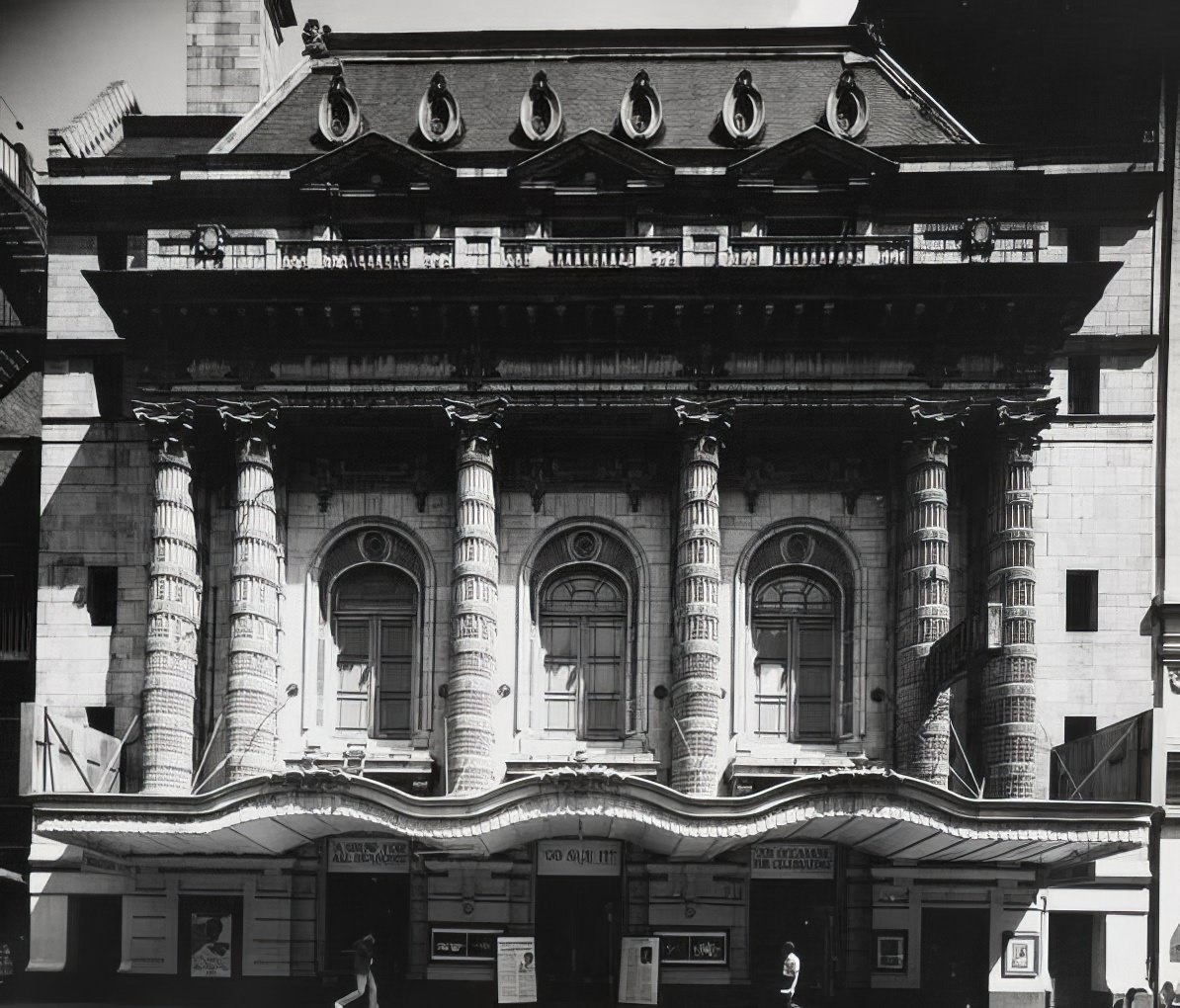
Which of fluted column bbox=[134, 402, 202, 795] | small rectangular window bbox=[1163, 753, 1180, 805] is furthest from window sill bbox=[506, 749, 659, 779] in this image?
small rectangular window bbox=[1163, 753, 1180, 805]

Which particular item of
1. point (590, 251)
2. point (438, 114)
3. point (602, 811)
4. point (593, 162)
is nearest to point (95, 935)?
point (602, 811)

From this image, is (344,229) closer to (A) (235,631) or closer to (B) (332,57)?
(B) (332,57)

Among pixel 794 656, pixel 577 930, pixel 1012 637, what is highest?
pixel 1012 637

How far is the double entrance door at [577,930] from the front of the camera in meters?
30.8

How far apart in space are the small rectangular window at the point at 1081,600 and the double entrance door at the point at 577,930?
10.7 meters

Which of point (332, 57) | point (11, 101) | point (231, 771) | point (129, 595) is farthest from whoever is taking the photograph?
point (332, 57)

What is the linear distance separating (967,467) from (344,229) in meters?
13.8

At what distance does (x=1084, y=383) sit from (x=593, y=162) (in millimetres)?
11272

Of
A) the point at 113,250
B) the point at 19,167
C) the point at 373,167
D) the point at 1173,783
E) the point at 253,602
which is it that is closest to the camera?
the point at 253,602

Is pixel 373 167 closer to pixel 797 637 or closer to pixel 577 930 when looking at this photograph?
pixel 797 637

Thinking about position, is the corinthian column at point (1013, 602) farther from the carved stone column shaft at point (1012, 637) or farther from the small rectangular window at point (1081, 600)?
the small rectangular window at point (1081, 600)

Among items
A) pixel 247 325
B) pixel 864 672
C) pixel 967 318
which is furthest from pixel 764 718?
pixel 247 325

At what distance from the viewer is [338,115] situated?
34.5 m

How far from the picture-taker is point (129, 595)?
3325 centimetres
